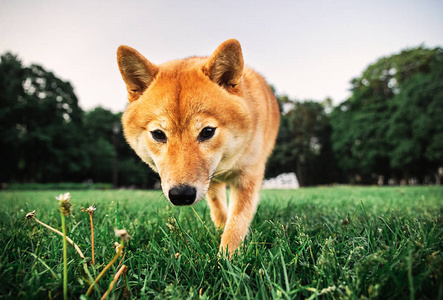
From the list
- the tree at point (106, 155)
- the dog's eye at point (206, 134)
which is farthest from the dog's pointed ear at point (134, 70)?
the tree at point (106, 155)

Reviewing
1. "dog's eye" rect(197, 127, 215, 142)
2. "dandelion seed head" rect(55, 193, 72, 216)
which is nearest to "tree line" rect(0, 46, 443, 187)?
"dog's eye" rect(197, 127, 215, 142)

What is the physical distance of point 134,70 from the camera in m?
2.35

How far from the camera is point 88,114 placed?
37219 mm

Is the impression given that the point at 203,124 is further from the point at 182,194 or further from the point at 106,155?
the point at 106,155

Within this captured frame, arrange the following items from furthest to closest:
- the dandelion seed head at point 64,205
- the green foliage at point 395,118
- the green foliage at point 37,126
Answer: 1. the green foliage at point 37,126
2. the green foliage at point 395,118
3. the dandelion seed head at point 64,205

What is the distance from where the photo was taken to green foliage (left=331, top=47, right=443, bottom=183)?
2177cm

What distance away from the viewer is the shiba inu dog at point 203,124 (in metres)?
1.90

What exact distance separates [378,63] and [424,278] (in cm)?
3320

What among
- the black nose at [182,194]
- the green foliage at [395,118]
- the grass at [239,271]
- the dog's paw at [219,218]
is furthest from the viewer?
the green foliage at [395,118]

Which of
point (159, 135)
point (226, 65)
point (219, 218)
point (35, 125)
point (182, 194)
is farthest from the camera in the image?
point (35, 125)

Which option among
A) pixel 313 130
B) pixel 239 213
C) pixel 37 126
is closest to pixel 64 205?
pixel 239 213

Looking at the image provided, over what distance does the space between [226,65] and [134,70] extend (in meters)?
0.85

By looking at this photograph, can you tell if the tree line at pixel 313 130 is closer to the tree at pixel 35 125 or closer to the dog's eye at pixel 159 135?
the tree at pixel 35 125

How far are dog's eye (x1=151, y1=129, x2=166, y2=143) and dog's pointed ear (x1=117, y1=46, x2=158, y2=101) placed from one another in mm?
540
